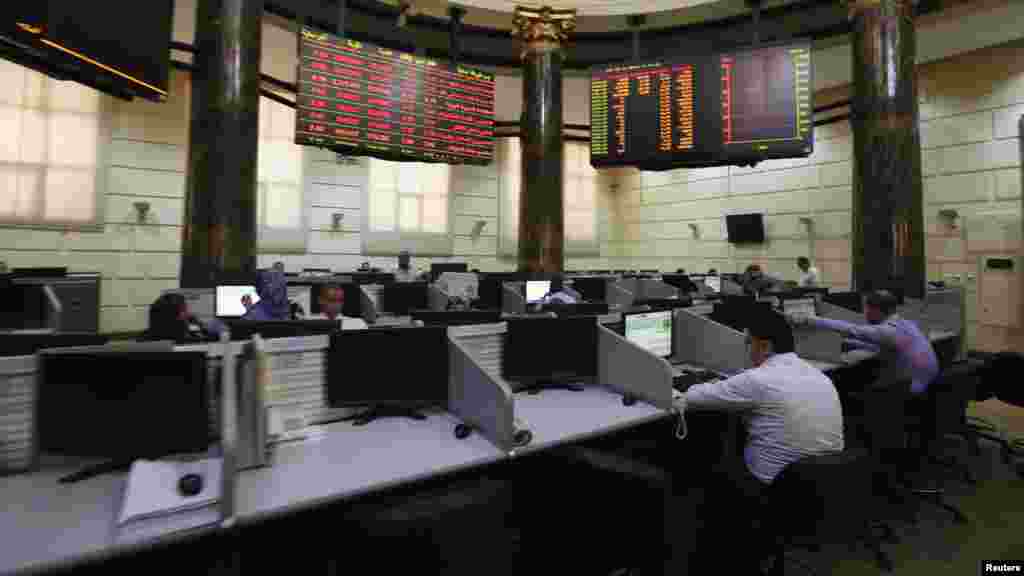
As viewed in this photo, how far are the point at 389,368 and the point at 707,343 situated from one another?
2.25m

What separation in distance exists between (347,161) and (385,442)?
787cm

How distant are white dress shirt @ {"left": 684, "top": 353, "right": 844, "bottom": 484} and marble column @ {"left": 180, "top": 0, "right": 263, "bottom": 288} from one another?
5083 mm

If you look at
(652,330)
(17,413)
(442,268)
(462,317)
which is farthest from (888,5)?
(17,413)

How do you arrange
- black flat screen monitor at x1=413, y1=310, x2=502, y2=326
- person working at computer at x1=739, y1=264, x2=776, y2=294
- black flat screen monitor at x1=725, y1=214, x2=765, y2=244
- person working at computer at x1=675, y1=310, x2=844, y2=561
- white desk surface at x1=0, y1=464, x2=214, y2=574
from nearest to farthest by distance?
white desk surface at x1=0, y1=464, x2=214, y2=574, person working at computer at x1=675, y1=310, x2=844, y2=561, black flat screen monitor at x1=413, y1=310, x2=502, y2=326, person working at computer at x1=739, y1=264, x2=776, y2=294, black flat screen monitor at x1=725, y1=214, x2=765, y2=244

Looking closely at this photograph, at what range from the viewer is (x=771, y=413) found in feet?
7.56

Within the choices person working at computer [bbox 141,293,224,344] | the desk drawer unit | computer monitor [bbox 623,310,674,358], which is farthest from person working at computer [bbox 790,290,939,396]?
the desk drawer unit

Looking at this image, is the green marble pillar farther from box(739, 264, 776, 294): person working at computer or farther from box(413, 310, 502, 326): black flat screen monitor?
box(413, 310, 502, 326): black flat screen monitor

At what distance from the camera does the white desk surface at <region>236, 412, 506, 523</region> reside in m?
1.67

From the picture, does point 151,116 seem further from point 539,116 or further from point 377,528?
point 377,528

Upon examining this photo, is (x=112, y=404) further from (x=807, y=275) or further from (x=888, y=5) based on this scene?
(x=807, y=275)

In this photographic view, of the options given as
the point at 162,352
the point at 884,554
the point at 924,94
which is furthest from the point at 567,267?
the point at 162,352

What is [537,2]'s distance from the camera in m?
8.14

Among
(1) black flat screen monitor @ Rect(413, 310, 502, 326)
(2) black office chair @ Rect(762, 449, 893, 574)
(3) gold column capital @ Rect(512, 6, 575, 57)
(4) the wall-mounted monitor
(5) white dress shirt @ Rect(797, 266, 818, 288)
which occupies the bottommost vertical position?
(2) black office chair @ Rect(762, 449, 893, 574)

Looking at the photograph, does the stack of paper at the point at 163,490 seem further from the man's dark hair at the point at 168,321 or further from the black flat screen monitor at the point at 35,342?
the man's dark hair at the point at 168,321
